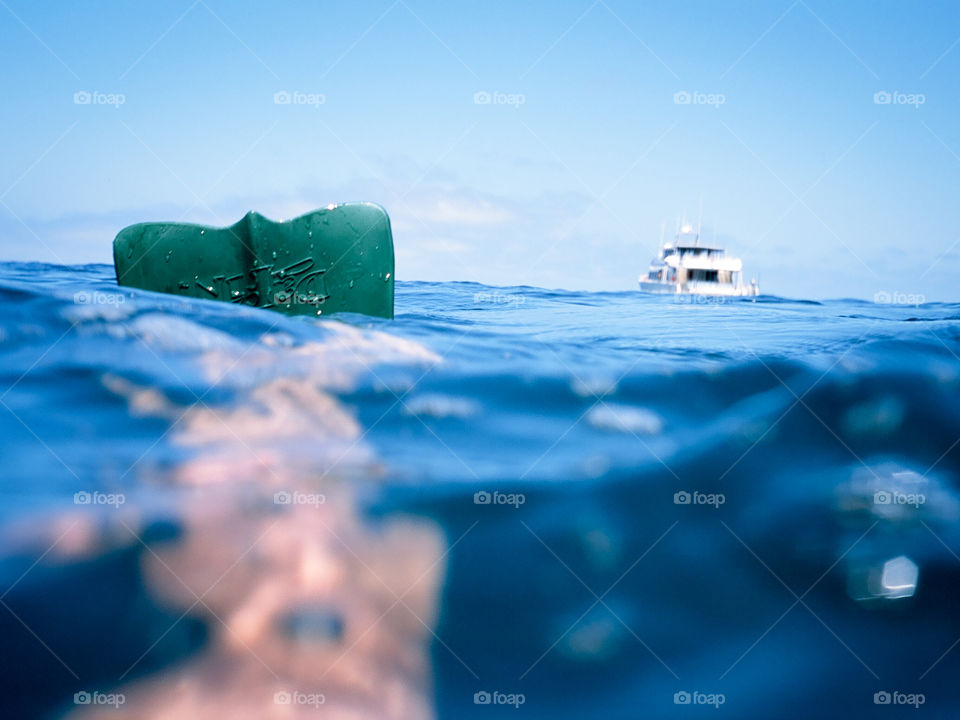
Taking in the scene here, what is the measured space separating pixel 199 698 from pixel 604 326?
9.14 m

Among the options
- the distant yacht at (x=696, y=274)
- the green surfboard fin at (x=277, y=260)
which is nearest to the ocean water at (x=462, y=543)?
the green surfboard fin at (x=277, y=260)

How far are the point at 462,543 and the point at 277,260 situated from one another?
5022mm

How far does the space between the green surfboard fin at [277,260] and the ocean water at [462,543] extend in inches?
87.2

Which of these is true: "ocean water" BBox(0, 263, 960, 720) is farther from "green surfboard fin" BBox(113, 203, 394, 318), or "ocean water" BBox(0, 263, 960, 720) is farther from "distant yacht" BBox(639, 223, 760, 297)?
"distant yacht" BBox(639, 223, 760, 297)

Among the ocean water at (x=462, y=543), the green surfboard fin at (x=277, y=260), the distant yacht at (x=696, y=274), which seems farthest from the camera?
the distant yacht at (x=696, y=274)

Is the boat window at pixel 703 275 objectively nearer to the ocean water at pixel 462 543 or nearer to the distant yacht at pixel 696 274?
the distant yacht at pixel 696 274

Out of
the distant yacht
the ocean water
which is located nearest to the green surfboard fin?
the ocean water

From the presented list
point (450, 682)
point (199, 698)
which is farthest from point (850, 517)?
point (199, 698)

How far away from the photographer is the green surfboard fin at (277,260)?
249 inches

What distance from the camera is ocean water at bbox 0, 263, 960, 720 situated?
169cm

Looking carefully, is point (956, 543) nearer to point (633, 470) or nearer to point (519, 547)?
point (633, 470)

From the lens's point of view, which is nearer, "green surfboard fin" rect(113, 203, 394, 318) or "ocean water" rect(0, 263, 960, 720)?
"ocean water" rect(0, 263, 960, 720)

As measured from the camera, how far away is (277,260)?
251 inches

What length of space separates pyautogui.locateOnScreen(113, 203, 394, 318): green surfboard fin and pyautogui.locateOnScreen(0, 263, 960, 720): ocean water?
2215mm
